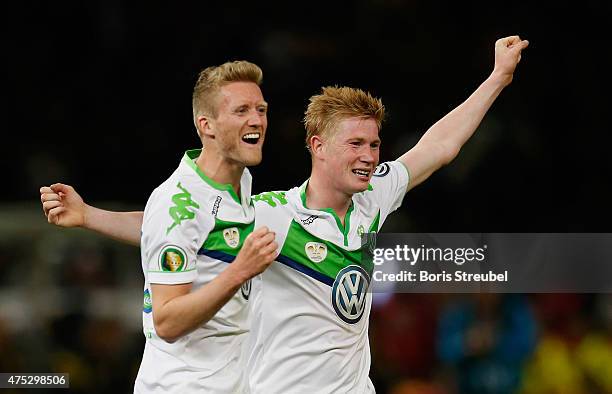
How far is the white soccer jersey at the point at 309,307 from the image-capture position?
17.2 feet

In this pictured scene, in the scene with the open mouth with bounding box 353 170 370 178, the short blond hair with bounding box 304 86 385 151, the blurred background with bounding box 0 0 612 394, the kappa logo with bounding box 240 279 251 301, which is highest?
the blurred background with bounding box 0 0 612 394

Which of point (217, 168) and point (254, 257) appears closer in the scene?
point (254, 257)

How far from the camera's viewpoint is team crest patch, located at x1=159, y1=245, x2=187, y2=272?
168 inches

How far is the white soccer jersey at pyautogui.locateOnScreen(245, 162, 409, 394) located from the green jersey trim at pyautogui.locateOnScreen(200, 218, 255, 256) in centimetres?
64

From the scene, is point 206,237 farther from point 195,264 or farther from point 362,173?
point 362,173

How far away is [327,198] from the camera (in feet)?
17.8

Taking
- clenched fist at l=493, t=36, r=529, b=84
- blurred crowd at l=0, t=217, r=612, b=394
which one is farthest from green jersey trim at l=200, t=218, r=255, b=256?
blurred crowd at l=0, t=217, r=612, b=394

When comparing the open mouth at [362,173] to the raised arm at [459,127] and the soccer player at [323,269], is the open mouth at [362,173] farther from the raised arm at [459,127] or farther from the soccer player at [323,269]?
the raised arm at [459,127]

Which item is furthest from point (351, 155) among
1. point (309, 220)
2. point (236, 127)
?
point (236, 127)

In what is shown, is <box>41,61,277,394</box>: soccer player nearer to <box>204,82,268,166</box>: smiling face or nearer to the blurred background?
<box>204,82,268,166</box>: smiling face

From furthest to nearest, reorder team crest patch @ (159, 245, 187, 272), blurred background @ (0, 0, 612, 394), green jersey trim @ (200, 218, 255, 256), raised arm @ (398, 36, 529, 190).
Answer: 1. blurred background @ (0, 0, 612, 394)
2. raised arm @ (398, 36, 529, 190)
3. green jersey trim @ (200, 218, 255, 256)
4. team crest patch @ (159, 245, 187, 272)

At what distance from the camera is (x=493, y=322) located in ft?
23.7

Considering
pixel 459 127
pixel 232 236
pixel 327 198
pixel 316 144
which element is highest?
pixel 459 127

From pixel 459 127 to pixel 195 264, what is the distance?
2.05 meters
